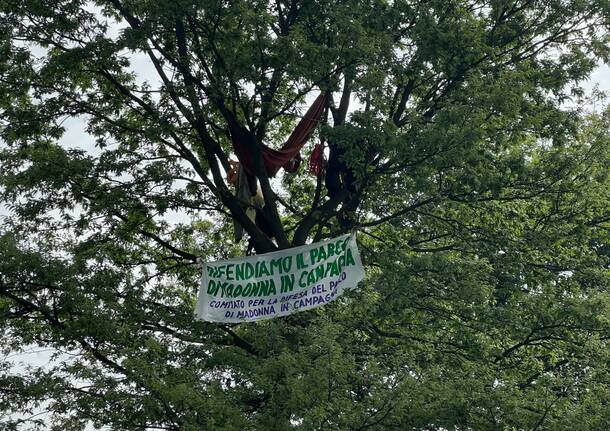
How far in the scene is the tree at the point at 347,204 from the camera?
44.0 ft

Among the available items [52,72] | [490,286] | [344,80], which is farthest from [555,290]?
[52,72]

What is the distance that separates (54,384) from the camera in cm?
1395

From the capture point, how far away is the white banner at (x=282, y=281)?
48.0ft

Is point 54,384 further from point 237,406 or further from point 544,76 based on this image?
point 544,76

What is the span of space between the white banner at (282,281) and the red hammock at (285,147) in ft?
7.25

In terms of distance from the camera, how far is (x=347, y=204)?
1666 centimetres

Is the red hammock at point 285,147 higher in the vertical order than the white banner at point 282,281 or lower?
higher

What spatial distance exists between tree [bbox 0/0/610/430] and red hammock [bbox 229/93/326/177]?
0.18 m

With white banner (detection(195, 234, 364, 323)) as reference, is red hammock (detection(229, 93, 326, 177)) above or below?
above

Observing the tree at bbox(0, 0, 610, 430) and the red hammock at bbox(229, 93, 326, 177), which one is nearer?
the tree at bbox(0, 0, 610, 430)

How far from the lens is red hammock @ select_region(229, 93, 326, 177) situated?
54.2 feet

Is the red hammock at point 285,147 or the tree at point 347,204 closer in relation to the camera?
the tree at point 347,204

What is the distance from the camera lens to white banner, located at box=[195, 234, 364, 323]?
1464 cm

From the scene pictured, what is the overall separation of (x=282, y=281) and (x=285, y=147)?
3.14 m
